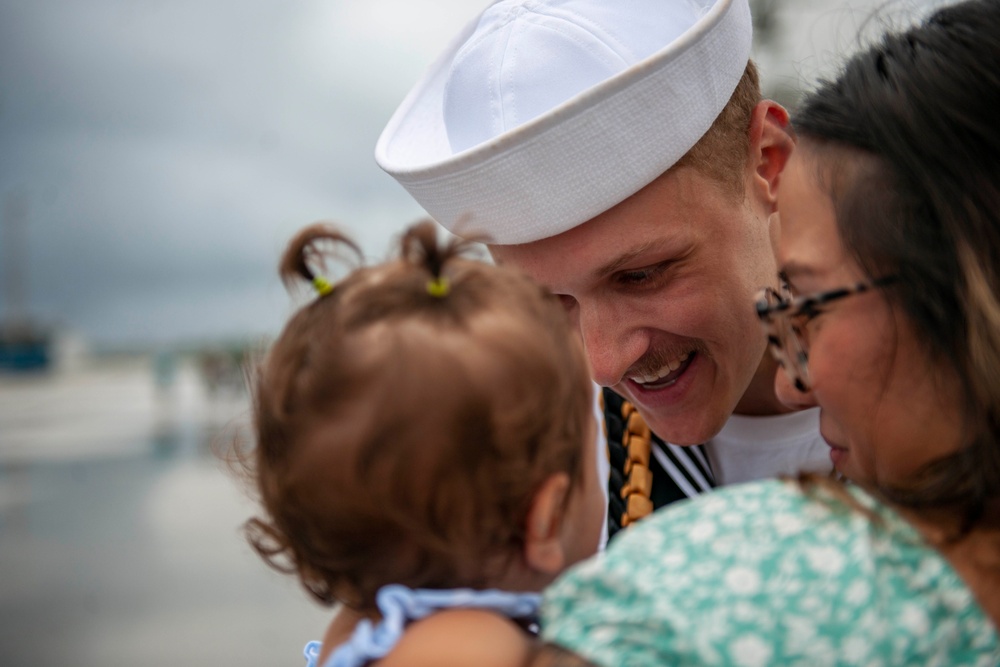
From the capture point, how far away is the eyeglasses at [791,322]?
1.19m

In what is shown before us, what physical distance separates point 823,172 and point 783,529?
0.48 meters

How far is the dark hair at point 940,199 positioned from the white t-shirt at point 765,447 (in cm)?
112

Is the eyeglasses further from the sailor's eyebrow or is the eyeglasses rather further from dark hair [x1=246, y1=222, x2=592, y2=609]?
the sailor's eyebrow

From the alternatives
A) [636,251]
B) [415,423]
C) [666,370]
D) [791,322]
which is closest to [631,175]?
[636,251]

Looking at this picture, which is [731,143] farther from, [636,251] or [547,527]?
[547,527]

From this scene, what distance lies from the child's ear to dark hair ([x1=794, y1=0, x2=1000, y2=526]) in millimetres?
394

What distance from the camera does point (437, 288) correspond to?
1177mm

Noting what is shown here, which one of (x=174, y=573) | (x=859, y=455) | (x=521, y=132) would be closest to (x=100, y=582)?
(x=174, y=573)

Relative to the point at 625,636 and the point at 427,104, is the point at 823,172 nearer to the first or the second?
the point at 625,636

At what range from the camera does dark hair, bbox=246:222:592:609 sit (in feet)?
3.60

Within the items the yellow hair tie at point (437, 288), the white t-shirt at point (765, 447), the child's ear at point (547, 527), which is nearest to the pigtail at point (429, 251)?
the yellow hair tie at point (437, 288)

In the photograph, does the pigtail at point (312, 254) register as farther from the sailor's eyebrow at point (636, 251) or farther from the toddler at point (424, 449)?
the sailor's eyebrow at point (636, 251)

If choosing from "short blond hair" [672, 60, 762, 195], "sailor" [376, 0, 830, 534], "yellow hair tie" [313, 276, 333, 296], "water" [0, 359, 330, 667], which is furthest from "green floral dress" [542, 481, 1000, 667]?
"short blond hair" [672, 60, 762, 195]

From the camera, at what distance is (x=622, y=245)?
1.84 metres
